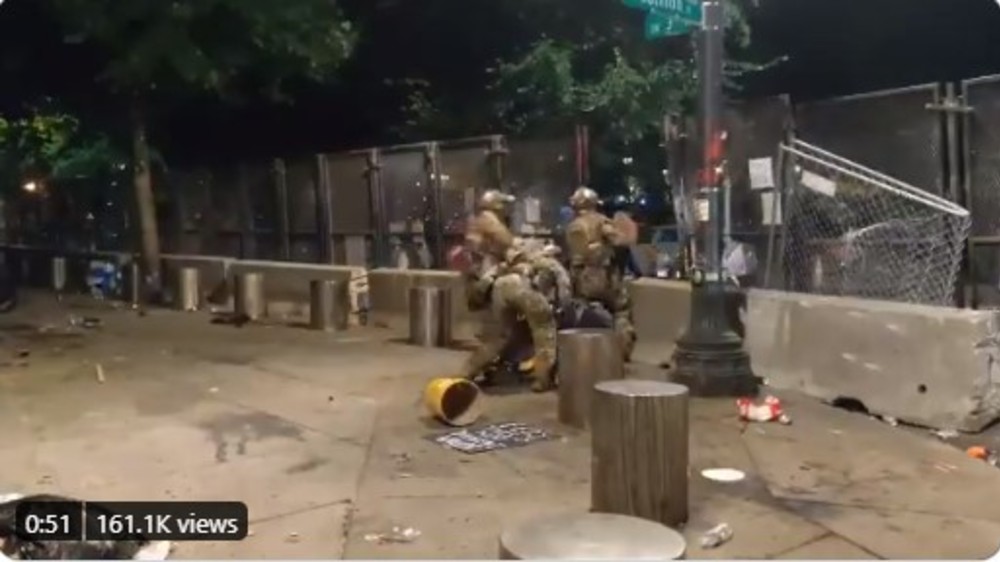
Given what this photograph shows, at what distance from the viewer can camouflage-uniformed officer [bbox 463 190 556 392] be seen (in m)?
8.09

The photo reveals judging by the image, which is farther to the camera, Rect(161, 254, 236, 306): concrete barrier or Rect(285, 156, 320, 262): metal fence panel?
Rect(285, 156, 320, 262): metal fence panel

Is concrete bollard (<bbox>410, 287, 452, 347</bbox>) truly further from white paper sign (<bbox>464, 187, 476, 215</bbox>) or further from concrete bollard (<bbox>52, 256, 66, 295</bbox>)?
concrete bollard (<bbox>52, 256, 66, 295</bbox>)

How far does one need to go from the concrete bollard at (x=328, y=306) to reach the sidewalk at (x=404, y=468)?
3160mm

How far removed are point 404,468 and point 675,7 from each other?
3.95 metres

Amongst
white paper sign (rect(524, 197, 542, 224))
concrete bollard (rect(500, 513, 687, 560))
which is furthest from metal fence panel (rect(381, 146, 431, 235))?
concrete bollard (rect(500, 513, 687, 560))

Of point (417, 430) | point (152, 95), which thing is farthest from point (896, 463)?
point (152, 95)

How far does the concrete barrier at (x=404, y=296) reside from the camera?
11.4m

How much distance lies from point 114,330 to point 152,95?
19.4 feet

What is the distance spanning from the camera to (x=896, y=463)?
5.94 meters

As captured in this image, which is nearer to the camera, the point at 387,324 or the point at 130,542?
the point at 130,542

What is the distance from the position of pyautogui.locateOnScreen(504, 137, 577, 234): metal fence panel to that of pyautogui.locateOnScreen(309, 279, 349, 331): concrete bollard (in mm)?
2644

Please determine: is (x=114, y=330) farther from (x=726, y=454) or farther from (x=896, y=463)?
(x=896, y=463)

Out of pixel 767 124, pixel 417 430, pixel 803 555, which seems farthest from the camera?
pixel 767 124

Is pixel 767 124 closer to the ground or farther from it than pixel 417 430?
farther from it
